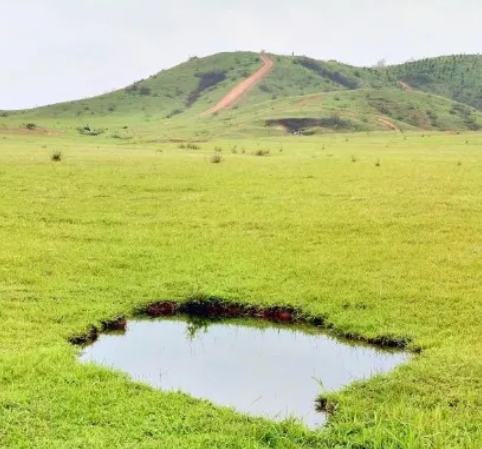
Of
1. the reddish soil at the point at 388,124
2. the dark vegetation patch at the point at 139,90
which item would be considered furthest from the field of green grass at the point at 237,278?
the dark vegetation patch at the point at 139,90

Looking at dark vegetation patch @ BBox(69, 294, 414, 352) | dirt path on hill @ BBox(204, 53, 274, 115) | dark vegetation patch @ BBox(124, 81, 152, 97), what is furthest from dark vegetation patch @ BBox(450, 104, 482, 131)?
dark vegetation patch @ BBox(69, 294, 414, 352)

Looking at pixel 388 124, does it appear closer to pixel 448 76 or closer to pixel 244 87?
pixel 244 87

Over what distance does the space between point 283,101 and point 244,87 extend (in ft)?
84.1

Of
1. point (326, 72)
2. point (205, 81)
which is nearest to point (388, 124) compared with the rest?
point (326, 72)

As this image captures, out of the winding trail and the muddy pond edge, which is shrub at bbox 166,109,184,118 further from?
the muddy pond edge

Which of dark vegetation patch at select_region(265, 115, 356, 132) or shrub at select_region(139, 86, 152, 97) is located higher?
shrub at select_region(139, 86, 152, 97)

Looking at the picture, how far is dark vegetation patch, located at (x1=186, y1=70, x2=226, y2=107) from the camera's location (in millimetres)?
106113

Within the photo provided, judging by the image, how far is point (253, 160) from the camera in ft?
86.6

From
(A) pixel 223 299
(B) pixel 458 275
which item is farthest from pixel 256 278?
(B) pixel 458 275

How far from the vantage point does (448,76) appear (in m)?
118

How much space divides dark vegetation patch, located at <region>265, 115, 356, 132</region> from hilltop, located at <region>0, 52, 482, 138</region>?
107 millimetres

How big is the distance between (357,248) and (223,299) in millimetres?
3620

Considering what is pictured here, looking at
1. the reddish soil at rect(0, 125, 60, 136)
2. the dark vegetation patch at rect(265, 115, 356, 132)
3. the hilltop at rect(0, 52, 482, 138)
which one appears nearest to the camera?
the reddish soil at rect(0, 125, 60, 136)

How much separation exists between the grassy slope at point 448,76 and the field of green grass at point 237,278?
96.0 metres
